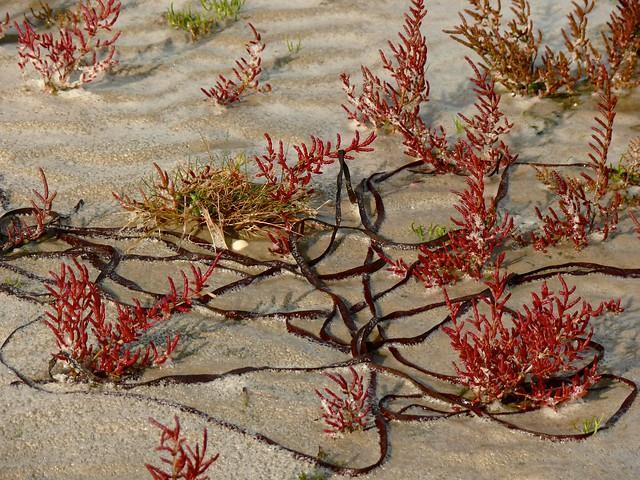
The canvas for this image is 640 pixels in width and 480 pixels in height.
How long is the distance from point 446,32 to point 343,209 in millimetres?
1556

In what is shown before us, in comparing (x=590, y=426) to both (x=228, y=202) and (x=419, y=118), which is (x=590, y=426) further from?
(x=419, y=118)

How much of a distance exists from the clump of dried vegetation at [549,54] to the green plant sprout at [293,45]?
935mm

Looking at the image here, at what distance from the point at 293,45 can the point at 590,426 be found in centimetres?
337

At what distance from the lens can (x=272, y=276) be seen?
418 cm

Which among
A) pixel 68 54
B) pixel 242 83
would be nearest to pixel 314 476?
pixel 242 83

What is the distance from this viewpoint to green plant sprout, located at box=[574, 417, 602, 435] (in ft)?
10.7

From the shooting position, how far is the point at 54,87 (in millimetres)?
5379

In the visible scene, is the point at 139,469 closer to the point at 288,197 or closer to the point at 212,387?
the point at 212,387

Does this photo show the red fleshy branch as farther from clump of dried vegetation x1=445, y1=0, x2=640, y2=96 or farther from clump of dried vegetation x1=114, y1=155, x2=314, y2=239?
clump of dried vegetation x1=114, y1=155, x2=314, y2=239

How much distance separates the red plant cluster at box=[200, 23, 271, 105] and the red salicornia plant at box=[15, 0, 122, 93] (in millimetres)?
616

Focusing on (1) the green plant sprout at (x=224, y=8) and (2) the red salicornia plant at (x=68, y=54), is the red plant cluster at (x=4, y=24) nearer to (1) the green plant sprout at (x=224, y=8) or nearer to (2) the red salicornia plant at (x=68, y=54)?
(2) the red salicornia plant at (x=68, y=54)

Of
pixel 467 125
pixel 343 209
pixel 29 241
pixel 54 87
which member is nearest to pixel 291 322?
pixel 343 209

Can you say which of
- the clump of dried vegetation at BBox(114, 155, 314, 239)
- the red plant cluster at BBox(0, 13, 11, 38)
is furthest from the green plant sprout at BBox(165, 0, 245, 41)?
the clump of dried vegetation at BBox(114, 155, 314, 239)

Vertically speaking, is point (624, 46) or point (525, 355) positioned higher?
point (624, 46)
